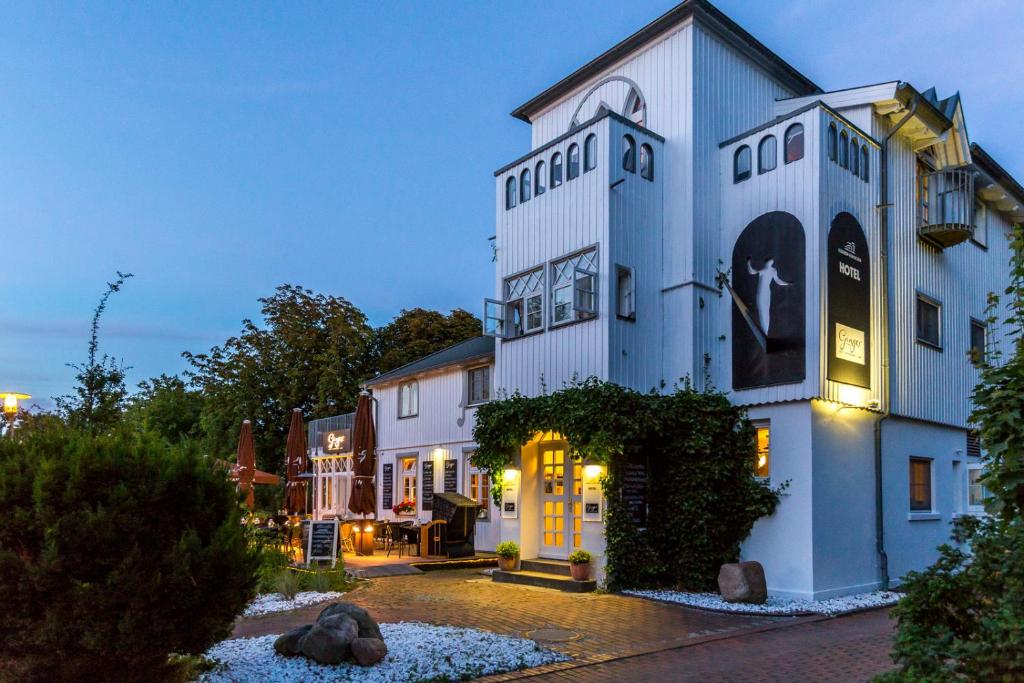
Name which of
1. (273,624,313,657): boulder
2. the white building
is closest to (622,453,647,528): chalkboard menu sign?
the white building

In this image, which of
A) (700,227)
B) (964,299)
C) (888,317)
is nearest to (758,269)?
(700,227)

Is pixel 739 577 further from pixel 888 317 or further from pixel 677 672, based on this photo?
pixel 888 317

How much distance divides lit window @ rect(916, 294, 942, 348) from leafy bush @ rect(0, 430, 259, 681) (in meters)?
13.6

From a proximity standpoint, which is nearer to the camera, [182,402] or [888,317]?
[888,317]

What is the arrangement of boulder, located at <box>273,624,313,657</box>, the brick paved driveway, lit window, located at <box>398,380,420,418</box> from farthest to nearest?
1. lit window, located at <box>398,380,420,418</box>
2. the brick paved driveway
3. boulder, located at <box>273,624,313,657</box>

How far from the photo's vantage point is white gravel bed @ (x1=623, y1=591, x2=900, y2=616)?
1154 cm

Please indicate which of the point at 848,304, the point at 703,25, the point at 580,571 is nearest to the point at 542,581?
the point at 580,571

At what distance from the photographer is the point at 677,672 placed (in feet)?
26.0

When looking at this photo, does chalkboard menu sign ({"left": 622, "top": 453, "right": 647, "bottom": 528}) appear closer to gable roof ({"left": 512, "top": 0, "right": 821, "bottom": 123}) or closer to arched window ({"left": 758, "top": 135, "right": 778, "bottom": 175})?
arched window ({"left": 758, "top": 135, "right": 778, "bottom": 175})

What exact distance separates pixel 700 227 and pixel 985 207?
8.73 meters

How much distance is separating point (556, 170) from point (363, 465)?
8861 mm

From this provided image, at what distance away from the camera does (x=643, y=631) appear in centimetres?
993

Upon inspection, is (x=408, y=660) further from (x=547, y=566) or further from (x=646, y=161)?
(x=646, y=161)

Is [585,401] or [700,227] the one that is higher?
[700,227]
